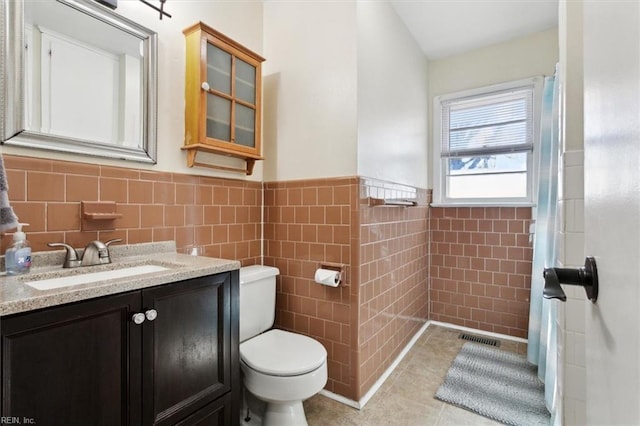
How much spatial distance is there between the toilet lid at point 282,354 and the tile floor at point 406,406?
1.45 ft

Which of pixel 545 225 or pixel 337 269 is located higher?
pixel 545 225

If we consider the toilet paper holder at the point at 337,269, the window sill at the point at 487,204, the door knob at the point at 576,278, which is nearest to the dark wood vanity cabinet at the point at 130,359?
the toilet paper holder at the point at 337,269

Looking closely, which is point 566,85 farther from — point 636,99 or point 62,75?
point 62,75

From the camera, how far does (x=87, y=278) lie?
47.4 inches

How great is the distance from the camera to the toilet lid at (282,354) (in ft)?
4.75

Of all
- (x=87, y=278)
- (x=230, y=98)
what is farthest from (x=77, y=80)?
(x=87, y=278)

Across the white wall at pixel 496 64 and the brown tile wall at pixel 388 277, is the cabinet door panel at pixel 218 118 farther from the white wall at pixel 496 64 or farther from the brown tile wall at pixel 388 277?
the white wall at pixel 496 64

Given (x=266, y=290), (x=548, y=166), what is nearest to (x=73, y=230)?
(x=266, y=290)

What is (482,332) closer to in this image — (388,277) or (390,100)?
(388,277)

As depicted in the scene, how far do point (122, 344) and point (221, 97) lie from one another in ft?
4.49

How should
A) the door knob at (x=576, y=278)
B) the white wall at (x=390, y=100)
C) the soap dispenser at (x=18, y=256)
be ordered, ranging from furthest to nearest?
the white wall at (x=390, y=100), the soap dispenser at (x=18, y=256), the door knob at (x=576, y=278)

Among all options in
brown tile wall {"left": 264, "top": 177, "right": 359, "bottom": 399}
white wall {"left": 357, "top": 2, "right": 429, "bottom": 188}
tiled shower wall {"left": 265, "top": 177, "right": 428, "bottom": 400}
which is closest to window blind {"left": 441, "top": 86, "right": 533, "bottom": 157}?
white wall {"left": 357, "top": 2, "right": 429, "bottom": 188}

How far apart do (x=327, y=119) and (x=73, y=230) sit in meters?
1.42

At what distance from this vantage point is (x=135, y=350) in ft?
3.25
